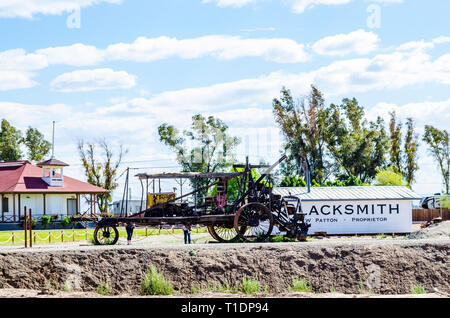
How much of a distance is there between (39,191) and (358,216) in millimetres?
32500

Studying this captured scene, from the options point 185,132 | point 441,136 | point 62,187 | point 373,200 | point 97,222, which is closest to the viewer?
point 97,222

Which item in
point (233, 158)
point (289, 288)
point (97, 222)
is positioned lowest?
point (289, 288)

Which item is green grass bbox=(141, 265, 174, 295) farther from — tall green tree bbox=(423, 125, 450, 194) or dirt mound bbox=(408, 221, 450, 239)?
tall green tree bbox=(423, 125, 450, 194)

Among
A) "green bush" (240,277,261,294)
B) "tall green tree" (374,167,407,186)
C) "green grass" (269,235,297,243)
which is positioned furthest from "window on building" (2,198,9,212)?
"green bush" (240,277,261,294)

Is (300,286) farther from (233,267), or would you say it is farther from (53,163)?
(53,163)

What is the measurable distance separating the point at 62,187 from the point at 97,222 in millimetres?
38641

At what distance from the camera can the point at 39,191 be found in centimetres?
5778

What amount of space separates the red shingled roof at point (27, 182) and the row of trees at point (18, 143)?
11.2m

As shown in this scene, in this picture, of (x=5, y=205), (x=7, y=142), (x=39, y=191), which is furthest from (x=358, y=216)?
(x=7, y=142)

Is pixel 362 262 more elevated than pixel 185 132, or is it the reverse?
pixel 185 132

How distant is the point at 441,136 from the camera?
257 feet

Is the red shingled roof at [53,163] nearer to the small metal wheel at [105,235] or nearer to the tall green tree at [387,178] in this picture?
the tall green tree at [387,178]
